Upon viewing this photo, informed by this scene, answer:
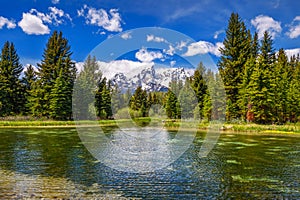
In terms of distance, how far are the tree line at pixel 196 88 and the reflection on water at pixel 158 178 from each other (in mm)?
23671

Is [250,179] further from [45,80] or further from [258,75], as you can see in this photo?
[45,80]

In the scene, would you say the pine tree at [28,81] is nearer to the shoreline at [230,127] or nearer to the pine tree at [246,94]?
the shoreline at [230,127]

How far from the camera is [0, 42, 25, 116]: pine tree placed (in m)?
54.0

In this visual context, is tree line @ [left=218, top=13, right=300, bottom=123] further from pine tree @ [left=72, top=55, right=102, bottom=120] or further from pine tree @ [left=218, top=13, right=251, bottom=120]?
pine tree @ [left=72, top=55, right=102, bottom=120]

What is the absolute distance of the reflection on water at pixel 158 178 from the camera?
390 inches

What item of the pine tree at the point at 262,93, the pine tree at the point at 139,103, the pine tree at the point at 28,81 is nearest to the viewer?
the pine tree at the point at 262,93

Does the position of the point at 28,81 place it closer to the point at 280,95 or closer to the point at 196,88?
the point at 196,88

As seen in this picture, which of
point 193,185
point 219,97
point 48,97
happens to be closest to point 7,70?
point 48,97

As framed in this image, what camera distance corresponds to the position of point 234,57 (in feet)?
160

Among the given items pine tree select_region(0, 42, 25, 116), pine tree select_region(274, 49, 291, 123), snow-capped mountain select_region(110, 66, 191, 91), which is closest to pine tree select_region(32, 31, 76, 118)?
pine tree select_region(0, 42, 25, 116)

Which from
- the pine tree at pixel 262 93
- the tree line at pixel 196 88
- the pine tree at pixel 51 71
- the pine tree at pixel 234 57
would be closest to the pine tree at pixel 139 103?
the tree line at pixel 196 88

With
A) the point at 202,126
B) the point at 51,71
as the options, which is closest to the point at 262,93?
the point at 202,126

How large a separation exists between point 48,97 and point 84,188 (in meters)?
45.5

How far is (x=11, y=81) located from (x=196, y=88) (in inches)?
1431
